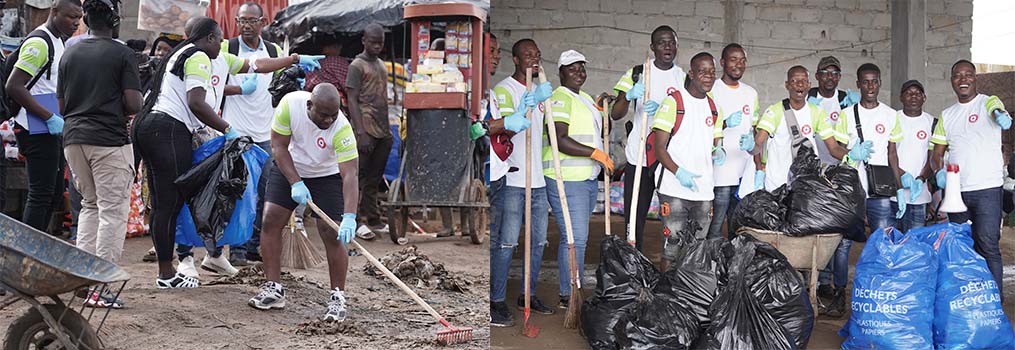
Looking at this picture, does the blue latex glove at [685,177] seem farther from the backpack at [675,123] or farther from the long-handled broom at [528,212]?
the long-handled broom at [528,212]

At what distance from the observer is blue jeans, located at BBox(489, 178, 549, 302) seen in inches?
213

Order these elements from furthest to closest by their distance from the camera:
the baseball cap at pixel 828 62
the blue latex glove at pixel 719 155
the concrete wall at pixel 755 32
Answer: the concrete wall at pixel 755 32, the baseball cap at pixel 828 62, the blue latex glove at pixel 719 155

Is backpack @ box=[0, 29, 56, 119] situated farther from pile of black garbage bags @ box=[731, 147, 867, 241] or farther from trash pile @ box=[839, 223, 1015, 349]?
trash pile @ box=[839, 223, 1015, 349]

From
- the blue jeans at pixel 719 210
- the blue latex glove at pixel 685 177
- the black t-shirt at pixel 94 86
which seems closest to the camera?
the black t-shirt at pixel 94 86

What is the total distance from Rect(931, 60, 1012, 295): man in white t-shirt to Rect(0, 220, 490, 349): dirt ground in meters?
2.83

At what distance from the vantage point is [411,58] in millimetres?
5082

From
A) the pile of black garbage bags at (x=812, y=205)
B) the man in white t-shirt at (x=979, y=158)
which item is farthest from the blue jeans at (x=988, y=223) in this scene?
the pile of black garbage bags at (x=812, y=205)

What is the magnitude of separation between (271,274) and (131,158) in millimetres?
950

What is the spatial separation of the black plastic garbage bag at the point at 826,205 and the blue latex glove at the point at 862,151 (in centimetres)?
34

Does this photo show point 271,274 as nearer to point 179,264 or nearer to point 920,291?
point 179,264

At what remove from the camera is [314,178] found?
520 centimetres

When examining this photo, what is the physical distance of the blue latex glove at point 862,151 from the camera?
592cm

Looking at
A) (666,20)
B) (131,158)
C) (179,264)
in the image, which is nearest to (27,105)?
(131,158)

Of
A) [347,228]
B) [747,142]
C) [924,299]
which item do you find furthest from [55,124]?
[924,299]
